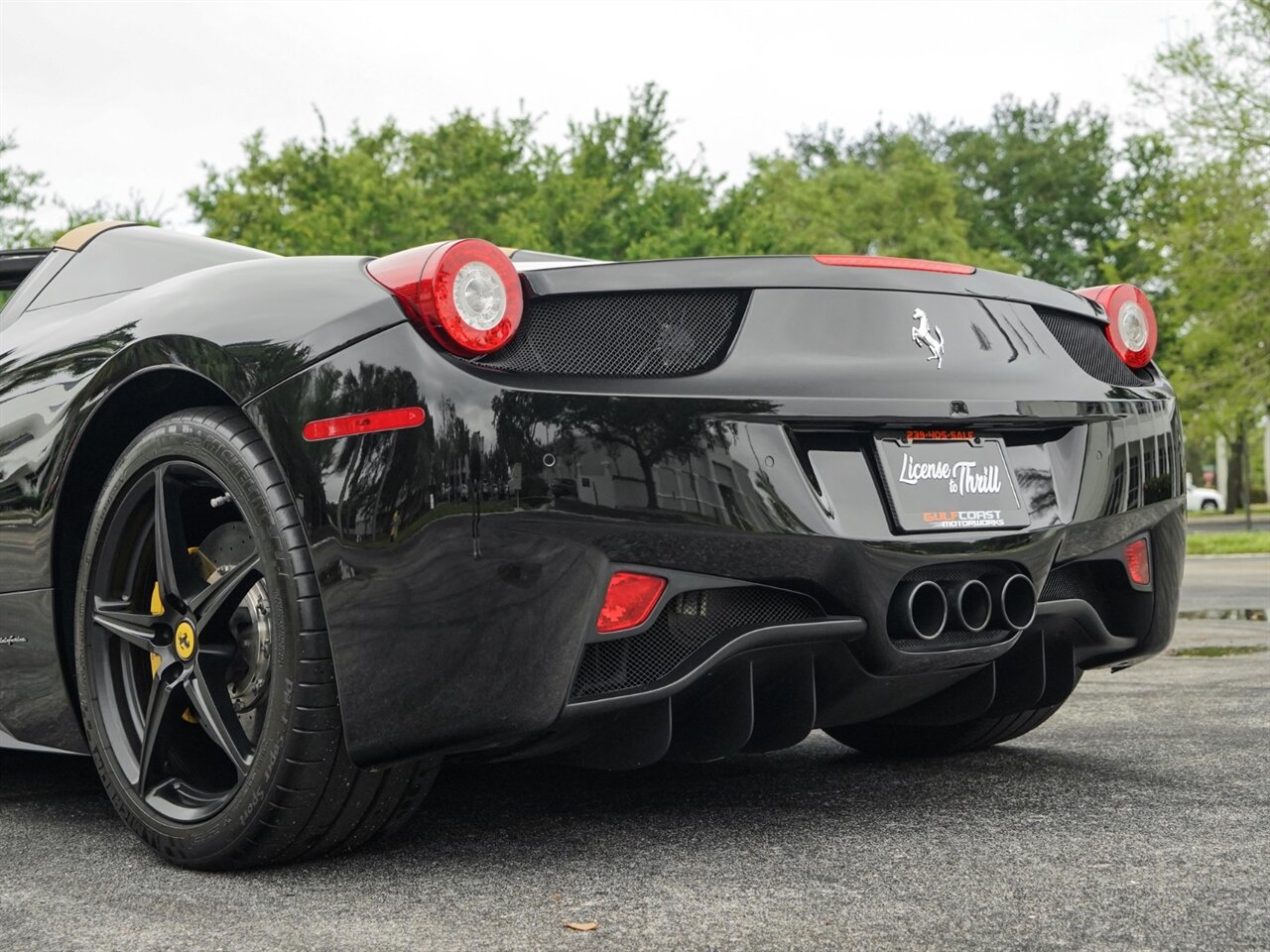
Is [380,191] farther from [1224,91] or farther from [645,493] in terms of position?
[645,493]

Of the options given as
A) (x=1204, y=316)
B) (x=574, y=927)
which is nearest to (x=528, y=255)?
(x=574, y=927)

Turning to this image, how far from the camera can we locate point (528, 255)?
12.3 ft

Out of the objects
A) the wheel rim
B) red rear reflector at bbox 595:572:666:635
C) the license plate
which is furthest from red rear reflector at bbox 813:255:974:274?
the wheel rim

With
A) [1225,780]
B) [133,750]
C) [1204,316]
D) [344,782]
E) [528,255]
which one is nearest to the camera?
[344,782]

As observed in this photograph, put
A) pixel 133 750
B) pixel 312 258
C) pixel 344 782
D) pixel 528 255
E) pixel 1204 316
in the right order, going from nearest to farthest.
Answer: pixel 344 782, pixel 312 258, pixel 133 750, pixel 528 255, pixel 1204 316

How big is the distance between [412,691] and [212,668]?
57cm

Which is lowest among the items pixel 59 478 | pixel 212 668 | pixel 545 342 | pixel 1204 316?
pixel 212 668

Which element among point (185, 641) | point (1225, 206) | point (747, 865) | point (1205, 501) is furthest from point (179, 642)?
point (1205, 501)

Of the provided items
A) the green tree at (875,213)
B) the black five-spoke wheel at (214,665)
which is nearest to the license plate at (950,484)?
the black five-spoke wheel at (214,665)

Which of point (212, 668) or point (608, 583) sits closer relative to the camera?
point (608, 583)

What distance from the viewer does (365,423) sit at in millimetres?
2533

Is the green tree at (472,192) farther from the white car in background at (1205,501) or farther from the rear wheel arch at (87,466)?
the white car in background at (1205,501)

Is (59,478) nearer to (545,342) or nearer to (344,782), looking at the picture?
(344,782)

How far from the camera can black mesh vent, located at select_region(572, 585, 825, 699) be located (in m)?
2.57
